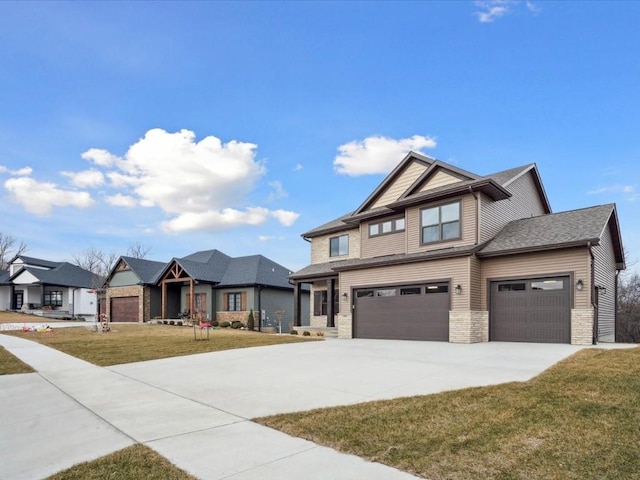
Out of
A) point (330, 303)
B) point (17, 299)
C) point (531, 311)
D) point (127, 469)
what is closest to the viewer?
point (127, 469)

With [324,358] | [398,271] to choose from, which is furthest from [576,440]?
[398,271]

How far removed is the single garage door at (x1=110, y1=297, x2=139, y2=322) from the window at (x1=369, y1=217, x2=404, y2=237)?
2197 centimetres

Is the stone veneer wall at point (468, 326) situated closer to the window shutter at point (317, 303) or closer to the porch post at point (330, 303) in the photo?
the porch post at point (330, 303)

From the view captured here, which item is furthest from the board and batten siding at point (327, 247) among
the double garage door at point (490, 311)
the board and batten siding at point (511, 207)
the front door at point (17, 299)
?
the front door at point (17, 299)

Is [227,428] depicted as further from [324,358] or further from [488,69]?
[488,69]

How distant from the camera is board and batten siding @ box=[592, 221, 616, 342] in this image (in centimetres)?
1602

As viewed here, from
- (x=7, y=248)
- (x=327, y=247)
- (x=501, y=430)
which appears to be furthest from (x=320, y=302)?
(x=7, y=248)

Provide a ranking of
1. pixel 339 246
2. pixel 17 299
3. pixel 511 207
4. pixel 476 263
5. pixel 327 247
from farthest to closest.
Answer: pixel 17 299, pixel 327 247, pixel 339 246, pixel 511 207, pixel 476 263

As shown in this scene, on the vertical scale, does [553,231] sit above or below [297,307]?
above

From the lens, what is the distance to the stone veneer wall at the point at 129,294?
33125 millimetres

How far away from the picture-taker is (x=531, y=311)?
48.6 feet

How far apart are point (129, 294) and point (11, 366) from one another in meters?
24.2

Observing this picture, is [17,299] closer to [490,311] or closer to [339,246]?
[339,246]

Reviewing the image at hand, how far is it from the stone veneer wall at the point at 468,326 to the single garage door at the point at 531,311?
0.32m
